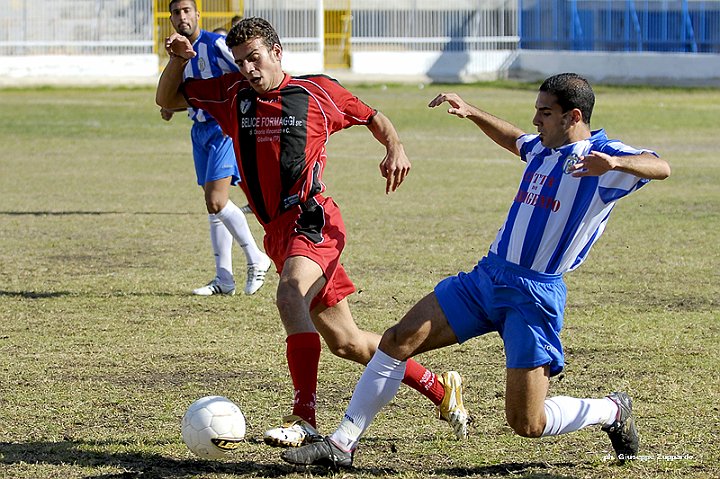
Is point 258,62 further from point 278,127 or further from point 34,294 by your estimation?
point 34,294

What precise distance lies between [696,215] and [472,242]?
3370 mm

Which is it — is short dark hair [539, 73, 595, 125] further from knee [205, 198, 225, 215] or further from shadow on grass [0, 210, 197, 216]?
shadow on grass [0, 210, 197, 216]

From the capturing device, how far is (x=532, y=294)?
198 inches

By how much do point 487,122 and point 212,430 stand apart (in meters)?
2.08

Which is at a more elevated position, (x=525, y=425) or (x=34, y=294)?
(x=525, y=425)

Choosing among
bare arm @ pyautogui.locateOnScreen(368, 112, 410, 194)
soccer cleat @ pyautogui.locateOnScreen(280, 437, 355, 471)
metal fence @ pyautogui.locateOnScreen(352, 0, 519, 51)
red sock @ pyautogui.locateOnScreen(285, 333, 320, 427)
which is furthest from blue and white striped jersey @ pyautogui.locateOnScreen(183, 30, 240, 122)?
metal fence @ pyautogui.locateOnScreen(352, 0, 519, 51)

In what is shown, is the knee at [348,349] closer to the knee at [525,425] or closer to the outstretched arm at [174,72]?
the knee at [525,425]

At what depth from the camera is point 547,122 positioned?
518 cm

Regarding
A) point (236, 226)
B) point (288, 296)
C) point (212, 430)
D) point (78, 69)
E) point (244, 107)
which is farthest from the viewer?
point (78, 69)

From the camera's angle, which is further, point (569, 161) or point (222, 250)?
point (222, 250)

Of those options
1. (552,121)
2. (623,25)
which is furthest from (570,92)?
(623,25)

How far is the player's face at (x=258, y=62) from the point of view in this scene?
576 cm

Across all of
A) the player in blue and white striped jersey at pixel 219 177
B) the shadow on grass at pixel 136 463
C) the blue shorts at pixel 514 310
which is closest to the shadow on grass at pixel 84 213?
the player in blue and white striped jersey at pixel 219 177

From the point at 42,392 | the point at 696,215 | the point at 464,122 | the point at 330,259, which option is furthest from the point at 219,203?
the point at 464,122
